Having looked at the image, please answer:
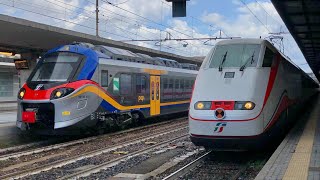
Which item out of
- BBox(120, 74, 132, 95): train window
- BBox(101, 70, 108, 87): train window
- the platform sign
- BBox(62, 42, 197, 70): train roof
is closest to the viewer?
BBox(101, 70, 108, 87): train window

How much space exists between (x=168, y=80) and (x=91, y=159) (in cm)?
1084

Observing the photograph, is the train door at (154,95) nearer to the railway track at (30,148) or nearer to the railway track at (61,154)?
the railway track at (61,154)

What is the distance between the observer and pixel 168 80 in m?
21.0

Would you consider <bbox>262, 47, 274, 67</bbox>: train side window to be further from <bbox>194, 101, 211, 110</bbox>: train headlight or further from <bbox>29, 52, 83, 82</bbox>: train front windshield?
<bbox>29, 52, 83, 82</bbox>: train front windshield

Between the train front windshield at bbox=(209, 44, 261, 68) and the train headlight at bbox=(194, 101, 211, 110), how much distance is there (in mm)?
1202

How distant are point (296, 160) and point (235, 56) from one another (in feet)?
10.5

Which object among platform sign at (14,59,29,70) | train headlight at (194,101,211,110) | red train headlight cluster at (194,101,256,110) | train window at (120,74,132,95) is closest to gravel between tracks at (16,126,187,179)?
train headlight at (194,101,211,110)

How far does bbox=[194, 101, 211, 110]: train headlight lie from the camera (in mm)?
9164

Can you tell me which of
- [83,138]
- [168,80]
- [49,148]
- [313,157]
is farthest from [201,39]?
[313,157]

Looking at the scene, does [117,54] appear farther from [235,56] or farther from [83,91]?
[235,56]

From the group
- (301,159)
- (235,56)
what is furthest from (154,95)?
(301,159)

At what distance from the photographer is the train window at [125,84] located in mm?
16156

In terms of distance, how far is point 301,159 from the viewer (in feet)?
26.2

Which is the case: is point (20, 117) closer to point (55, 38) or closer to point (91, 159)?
point (91, 159)
